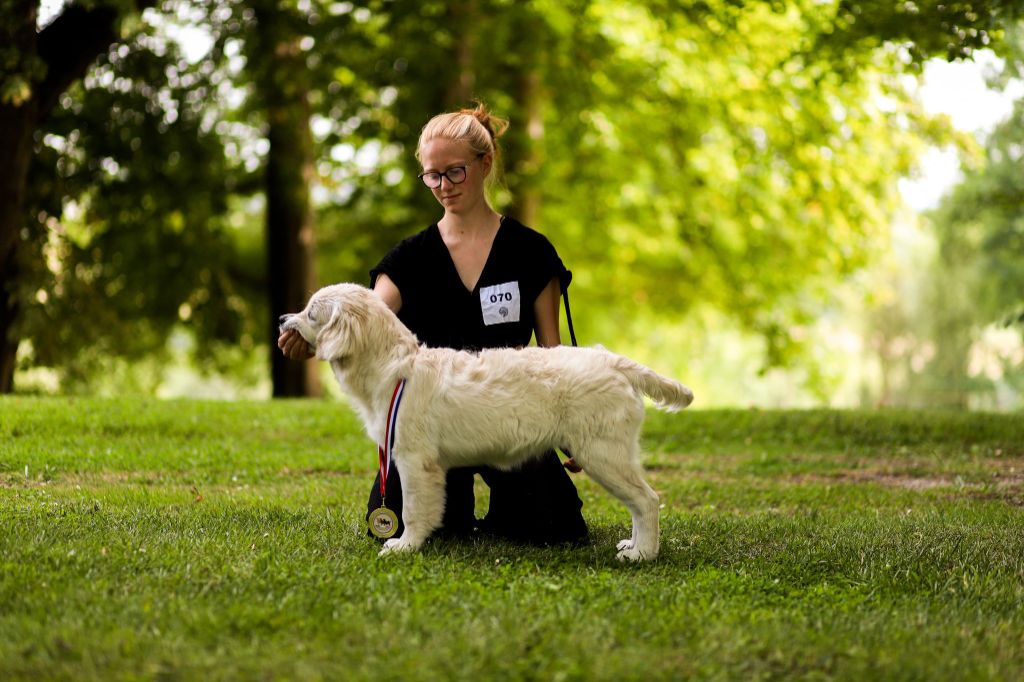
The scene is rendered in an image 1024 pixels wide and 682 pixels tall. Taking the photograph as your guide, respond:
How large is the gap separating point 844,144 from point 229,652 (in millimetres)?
19460

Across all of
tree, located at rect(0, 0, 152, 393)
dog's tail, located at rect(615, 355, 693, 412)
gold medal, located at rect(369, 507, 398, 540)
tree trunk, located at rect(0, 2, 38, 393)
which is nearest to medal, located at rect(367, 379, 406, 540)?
gold medal, located at rect(369, 507, 398, 540)

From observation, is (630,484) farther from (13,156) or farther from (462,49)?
(462,49)

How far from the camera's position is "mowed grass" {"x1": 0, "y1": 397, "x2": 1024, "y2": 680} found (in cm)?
397

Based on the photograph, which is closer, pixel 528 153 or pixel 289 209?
pixel 289 209

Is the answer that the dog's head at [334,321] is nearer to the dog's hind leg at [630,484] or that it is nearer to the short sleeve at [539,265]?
the short sleeve at [539,265]

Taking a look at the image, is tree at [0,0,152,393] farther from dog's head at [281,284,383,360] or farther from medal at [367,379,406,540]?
medal at [367,379,406,540]

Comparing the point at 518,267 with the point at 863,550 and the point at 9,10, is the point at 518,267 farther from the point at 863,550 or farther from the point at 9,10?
the point at 9,10

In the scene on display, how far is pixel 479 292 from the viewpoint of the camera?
6.38m

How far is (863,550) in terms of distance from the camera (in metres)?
6.03

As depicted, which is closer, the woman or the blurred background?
the woman

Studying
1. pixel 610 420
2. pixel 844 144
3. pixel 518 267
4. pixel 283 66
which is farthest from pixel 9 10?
pixel 844 144

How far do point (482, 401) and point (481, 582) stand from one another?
979mm

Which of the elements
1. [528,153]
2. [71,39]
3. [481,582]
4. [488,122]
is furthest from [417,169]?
[481,582]

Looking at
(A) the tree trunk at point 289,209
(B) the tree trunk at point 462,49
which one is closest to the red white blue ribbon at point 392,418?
(A) the tree trunk at point 289,209
